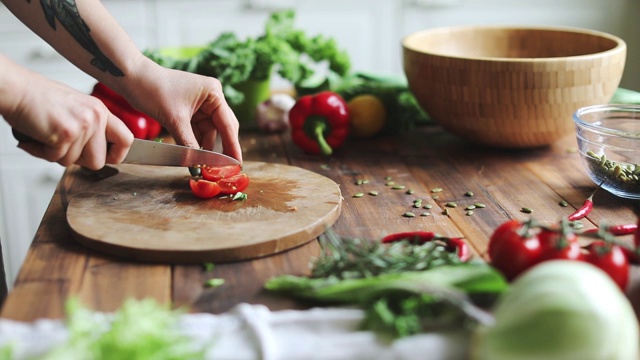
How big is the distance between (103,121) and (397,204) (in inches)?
22.5

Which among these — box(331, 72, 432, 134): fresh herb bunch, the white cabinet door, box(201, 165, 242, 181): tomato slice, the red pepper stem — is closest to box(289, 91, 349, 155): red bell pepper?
the red pepper stem

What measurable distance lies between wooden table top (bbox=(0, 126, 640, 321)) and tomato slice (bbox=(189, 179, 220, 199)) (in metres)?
0.24

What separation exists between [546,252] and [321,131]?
838 millimetres

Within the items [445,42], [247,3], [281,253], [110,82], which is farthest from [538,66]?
[247,3]

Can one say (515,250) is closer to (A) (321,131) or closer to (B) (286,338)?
(B) (286,338)

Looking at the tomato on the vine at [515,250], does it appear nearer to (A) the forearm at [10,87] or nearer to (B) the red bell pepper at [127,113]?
(A) the forearm at [10,87]

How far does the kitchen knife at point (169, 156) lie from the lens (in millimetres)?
1350

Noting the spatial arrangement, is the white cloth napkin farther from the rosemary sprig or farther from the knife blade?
the knife blade

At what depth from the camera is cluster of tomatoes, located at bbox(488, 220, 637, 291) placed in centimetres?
94

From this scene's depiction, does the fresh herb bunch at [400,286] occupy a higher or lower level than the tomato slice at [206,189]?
higher

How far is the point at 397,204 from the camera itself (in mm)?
1390

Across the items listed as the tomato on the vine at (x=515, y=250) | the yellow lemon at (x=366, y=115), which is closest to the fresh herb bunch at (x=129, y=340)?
the tomato on the vine at (x=515, y=250)

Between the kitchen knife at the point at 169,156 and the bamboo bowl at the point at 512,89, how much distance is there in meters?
0.52

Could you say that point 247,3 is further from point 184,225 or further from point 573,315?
point 573,315
